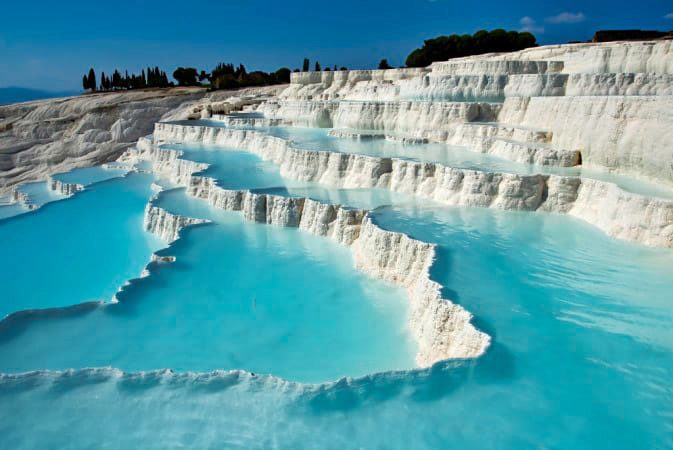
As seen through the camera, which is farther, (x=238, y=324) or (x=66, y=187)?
(x=66, y=187)

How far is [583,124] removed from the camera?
33.2ft

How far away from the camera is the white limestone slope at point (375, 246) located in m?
5.50

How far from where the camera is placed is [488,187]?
9.43 metres

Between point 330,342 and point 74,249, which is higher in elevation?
point 330,342

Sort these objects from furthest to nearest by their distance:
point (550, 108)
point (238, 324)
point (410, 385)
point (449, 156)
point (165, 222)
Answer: point (449, 156) → point (550, 108) → point (165, 222) → point (238, 324) → point (410, 385)

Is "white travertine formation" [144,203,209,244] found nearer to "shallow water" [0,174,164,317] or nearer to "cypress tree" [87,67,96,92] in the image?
"shallow water" [0,174,164,317]

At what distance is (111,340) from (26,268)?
4.99 m

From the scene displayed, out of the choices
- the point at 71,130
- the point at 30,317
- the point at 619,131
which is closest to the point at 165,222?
the point at 30,317

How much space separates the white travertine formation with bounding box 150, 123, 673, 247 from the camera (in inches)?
290

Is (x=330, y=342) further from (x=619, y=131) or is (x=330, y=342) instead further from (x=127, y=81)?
(x=127, y=81)

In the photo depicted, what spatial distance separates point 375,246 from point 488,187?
277 cm

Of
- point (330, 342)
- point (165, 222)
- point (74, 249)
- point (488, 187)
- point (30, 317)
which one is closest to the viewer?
point (330, 342)

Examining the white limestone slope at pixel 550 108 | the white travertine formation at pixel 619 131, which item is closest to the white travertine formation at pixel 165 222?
the white limestone slope at pixel 550 108

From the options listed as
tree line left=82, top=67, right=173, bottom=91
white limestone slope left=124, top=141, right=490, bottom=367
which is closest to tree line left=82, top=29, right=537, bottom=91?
tree line left=82, top=67, right=173, bottom=91
